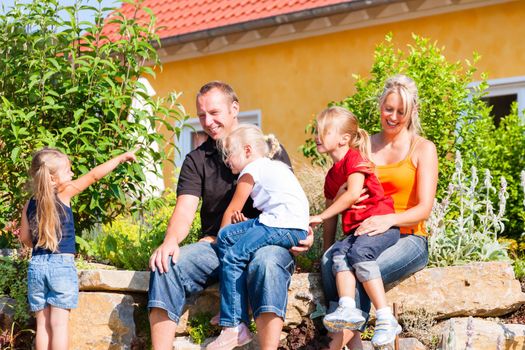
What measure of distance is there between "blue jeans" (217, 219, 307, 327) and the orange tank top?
71cm

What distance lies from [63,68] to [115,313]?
192 cm

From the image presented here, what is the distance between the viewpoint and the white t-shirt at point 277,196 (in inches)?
195

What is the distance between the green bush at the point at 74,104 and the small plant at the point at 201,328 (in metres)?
1.26

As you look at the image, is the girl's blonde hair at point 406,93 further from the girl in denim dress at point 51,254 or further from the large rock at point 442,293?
the girl in denim dress at point 51,254

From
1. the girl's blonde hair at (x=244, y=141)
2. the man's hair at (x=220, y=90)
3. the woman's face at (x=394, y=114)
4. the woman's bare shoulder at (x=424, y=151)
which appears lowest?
the woman's bare shoulder at (x=424, y=151)

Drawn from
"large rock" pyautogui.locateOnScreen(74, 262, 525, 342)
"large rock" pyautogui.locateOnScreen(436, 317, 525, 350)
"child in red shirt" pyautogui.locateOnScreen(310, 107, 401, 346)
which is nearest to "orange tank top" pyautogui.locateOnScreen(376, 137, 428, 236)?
"child in red shirt" pyautogui.locateOnScreen(310, 107, 401, 346)

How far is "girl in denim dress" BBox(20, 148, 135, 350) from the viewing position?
17.2 feet

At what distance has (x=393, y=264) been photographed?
4.94 metres

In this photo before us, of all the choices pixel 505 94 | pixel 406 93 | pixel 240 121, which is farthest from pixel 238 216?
pixel 240 121

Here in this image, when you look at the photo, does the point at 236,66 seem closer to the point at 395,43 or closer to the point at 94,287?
the point at 395,43

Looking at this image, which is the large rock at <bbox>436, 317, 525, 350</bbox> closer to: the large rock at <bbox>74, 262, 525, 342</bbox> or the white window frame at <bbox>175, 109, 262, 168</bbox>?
the large rock at <bbox>74, 262, 525, 342</bbox>

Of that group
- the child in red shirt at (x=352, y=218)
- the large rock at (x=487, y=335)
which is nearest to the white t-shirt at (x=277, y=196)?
the child in red shirt at (x=352, y=218)

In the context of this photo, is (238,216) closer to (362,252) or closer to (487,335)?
(362,252)

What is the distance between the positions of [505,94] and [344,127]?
13.9ft
